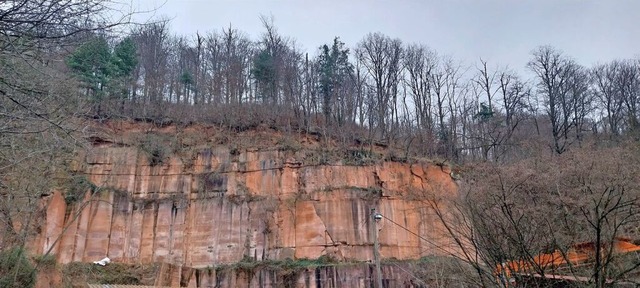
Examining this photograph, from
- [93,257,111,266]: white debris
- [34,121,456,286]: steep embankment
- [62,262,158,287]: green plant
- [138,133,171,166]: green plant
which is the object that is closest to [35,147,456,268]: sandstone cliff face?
[34,121,456,286]: steep embankment

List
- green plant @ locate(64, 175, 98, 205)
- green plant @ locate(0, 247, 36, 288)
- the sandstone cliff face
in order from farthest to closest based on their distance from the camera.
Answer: green plant @ locate(64, 175, 98, 205) → the sandstone cliff face → green plant @ locate(0, 247, 36, 288)

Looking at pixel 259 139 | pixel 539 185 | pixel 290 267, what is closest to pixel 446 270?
pixel 539 185

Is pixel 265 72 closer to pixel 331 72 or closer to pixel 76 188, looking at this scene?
pixel 331 72

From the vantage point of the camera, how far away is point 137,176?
29703mm

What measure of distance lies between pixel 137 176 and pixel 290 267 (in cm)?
Answer: 1059

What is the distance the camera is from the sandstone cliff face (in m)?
27.2

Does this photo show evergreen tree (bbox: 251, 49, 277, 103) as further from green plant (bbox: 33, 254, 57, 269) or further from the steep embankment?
green plant (bbox: 33, 254, 57, 269)

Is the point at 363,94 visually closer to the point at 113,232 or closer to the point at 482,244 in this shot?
the point at 113,232

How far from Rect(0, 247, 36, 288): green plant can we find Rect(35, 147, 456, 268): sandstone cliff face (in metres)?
11.3

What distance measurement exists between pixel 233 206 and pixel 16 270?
14870 millimetres

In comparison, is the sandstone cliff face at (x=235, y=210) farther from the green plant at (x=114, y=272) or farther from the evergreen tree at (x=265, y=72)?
the evergreen tree at (x=265, y=72)

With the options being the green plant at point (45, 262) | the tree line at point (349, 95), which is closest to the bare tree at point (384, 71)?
the tree line at point (349, 95)

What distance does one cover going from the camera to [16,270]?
14.3m

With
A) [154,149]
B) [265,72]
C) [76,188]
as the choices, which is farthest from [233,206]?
[265,72]
